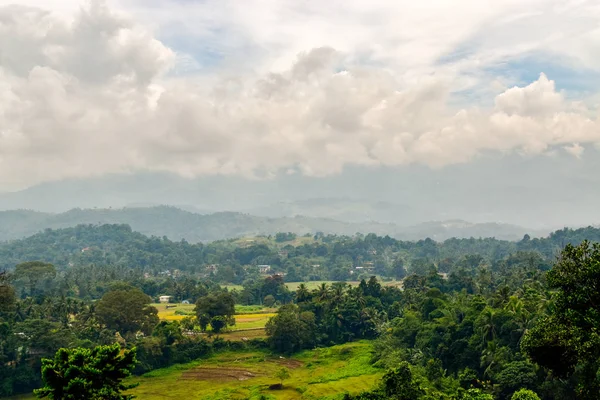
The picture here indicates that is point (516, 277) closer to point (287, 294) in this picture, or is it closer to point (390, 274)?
point (287, 294)

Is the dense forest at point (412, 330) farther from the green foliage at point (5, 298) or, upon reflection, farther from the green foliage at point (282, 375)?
the green foliage at point (282, 375)

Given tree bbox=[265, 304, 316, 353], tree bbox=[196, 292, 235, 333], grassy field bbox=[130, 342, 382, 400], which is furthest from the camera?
tree bbox=[196, 292, 235, 333]

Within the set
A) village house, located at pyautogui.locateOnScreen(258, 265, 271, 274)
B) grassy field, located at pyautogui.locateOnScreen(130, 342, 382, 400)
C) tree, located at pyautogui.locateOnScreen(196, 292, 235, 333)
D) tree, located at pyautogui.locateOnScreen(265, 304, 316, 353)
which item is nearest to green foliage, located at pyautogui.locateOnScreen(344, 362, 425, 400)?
grassy field, located at pyautogui.locateOnScreen(130, 342, 382, 400)

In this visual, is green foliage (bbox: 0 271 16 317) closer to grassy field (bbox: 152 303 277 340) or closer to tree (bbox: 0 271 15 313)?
tree (bbox: 0 271 15 313)

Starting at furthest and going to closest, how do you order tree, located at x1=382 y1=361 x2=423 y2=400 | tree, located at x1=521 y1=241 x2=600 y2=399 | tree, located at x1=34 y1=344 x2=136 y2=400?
tree, located at x1=382 y1=361 x2=423 y2=400 → tree, located at x1=521 y1=241 x2=600 y2=399 → tree, located at x1=34 y1=344 x2=136 y2=400

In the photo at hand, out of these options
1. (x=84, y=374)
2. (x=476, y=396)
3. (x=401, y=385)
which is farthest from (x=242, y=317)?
(x=84, y=374)

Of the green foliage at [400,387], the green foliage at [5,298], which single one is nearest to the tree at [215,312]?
the green foliage at [5,298]
